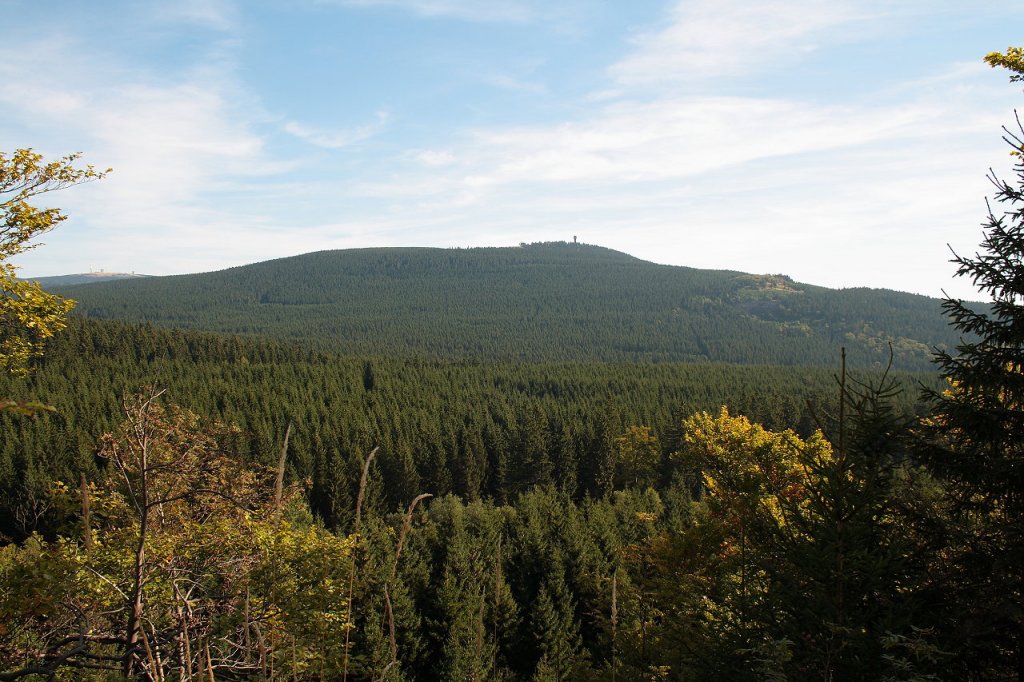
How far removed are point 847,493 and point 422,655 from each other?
2416 cm

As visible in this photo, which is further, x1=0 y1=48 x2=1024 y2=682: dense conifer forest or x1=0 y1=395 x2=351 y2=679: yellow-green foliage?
x1=0 y1=395 x2=351 y2=679: yellow-green foliage

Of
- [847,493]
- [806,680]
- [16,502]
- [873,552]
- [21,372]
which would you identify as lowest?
[16,502]

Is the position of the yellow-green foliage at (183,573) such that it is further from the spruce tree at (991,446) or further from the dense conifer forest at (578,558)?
the spruce tree at (991,446)

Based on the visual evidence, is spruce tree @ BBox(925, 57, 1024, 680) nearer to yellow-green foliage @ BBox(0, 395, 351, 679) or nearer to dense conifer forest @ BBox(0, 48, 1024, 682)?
dense conifer forest @ BBox(0, 48, 1024, 682)

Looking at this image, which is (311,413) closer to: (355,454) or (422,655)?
(355,454)

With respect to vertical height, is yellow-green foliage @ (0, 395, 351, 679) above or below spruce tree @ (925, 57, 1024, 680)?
below

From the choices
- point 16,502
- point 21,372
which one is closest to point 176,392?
point 16,502

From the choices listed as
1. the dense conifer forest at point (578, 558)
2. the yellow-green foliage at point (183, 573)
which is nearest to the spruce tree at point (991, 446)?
the dense conifer forest at point (578, 558)

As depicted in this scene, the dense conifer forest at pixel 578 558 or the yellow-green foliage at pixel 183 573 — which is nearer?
the dense conifer forest at pixel 578 558

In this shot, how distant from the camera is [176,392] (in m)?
75.7

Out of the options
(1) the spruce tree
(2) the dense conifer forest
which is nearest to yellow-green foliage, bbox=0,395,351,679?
(2) the dense conifer forest

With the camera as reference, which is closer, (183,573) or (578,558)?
(183,573)

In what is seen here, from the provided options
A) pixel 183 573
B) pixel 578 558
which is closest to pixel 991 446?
pixel 183 573

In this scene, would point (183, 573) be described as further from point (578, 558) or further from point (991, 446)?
point (578, 558)
